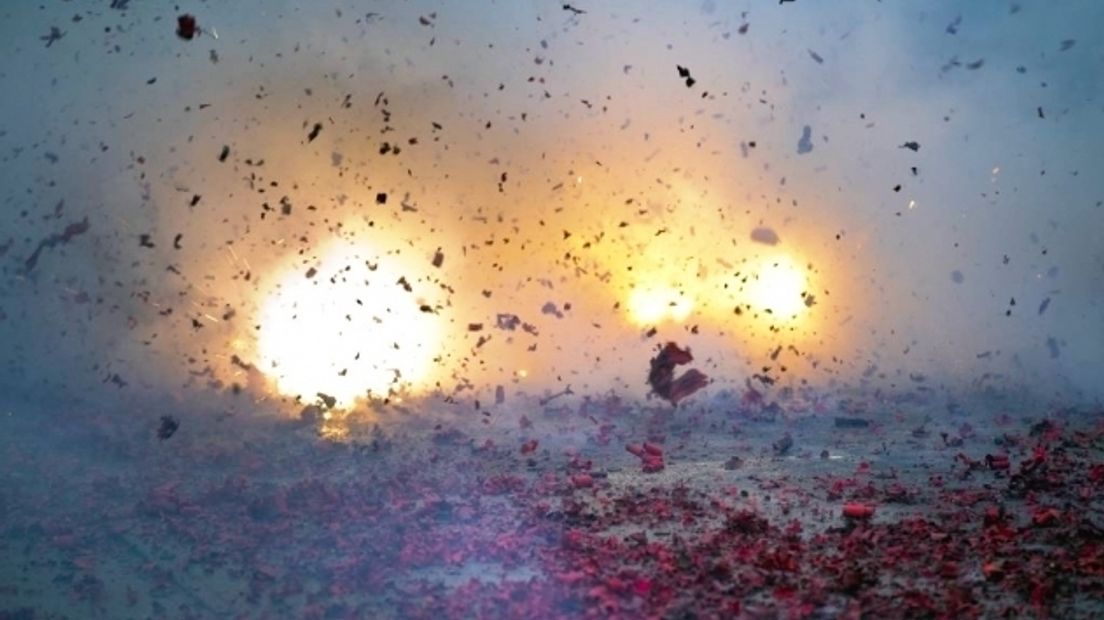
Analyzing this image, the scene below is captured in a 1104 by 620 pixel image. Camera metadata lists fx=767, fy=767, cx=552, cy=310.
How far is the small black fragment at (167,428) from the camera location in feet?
45.2

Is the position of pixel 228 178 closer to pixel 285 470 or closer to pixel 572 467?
pixel 285 470

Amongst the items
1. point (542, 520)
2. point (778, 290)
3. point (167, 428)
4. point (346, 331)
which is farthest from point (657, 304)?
point (167, 428)

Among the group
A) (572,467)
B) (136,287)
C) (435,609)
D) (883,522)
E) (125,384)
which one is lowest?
(435,609)

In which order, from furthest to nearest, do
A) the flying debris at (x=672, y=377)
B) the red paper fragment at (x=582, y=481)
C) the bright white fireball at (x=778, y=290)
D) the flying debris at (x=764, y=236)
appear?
the bright white fireball at (x=778, y=290) < the flying debris at (x=764, y=236) < the flying debris at (x=672, y=377) < the red paper fragment at (x=582, y=481)

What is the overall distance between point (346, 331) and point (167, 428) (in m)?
4.52

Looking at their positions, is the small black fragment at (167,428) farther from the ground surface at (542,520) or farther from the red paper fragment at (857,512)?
the red paper fragment at (857,512)

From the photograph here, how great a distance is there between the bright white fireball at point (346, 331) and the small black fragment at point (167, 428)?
2.39 meters

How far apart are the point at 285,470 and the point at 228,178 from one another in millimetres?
9275

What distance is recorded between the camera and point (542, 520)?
9.53m

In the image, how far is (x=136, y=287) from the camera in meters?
18.4

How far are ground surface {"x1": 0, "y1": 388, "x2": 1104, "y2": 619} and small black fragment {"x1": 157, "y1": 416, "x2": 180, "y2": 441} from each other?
156 millimetres

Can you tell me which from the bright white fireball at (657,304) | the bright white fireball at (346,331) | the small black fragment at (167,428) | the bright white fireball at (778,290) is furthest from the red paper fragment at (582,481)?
the bright white fireball at (778,290)

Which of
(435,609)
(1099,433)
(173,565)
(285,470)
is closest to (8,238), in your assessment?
(285,470)

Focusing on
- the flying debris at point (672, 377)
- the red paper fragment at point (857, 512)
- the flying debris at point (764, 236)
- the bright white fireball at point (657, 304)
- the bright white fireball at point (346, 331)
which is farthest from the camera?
the flying debris at point (764, 236)
